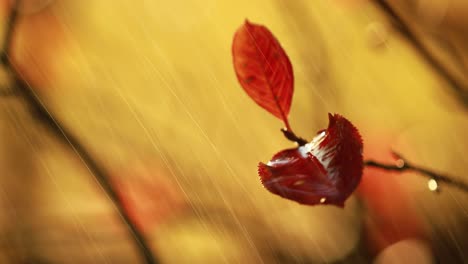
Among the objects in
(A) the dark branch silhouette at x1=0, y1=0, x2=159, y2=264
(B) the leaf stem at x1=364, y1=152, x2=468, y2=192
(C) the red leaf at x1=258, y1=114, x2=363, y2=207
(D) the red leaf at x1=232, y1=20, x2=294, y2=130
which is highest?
(A) the dark branch silhouette at x1=0, y1=0, x2=159, y2=264

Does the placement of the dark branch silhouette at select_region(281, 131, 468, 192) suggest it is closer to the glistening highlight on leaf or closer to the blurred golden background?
the glistening highlight on leaf

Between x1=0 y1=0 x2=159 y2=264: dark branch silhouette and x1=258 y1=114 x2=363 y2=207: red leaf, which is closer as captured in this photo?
x1=258 y1=114 x2=363 y2=207: red leaf

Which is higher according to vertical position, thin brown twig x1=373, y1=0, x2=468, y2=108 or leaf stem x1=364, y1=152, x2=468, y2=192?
thin brown twig x1=373, y1=0, x2=468, y2=108

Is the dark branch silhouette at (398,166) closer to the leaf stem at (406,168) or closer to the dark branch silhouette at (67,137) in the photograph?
the leaf stem at (406,168)

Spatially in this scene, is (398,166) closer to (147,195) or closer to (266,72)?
(266,72)

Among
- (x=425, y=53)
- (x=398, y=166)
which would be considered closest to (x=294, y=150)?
(x=398, y=166)

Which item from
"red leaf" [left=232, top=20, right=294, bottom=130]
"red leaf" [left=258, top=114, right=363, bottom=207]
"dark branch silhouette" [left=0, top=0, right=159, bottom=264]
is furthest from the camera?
"dark branch silhouette" [left=0, top=0, right=159, bottom=264]

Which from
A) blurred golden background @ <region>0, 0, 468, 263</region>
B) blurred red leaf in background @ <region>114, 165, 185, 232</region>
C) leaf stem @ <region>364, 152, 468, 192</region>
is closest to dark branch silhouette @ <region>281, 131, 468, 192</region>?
leaf stem @ <region>364, 152, 468, 192</region>
